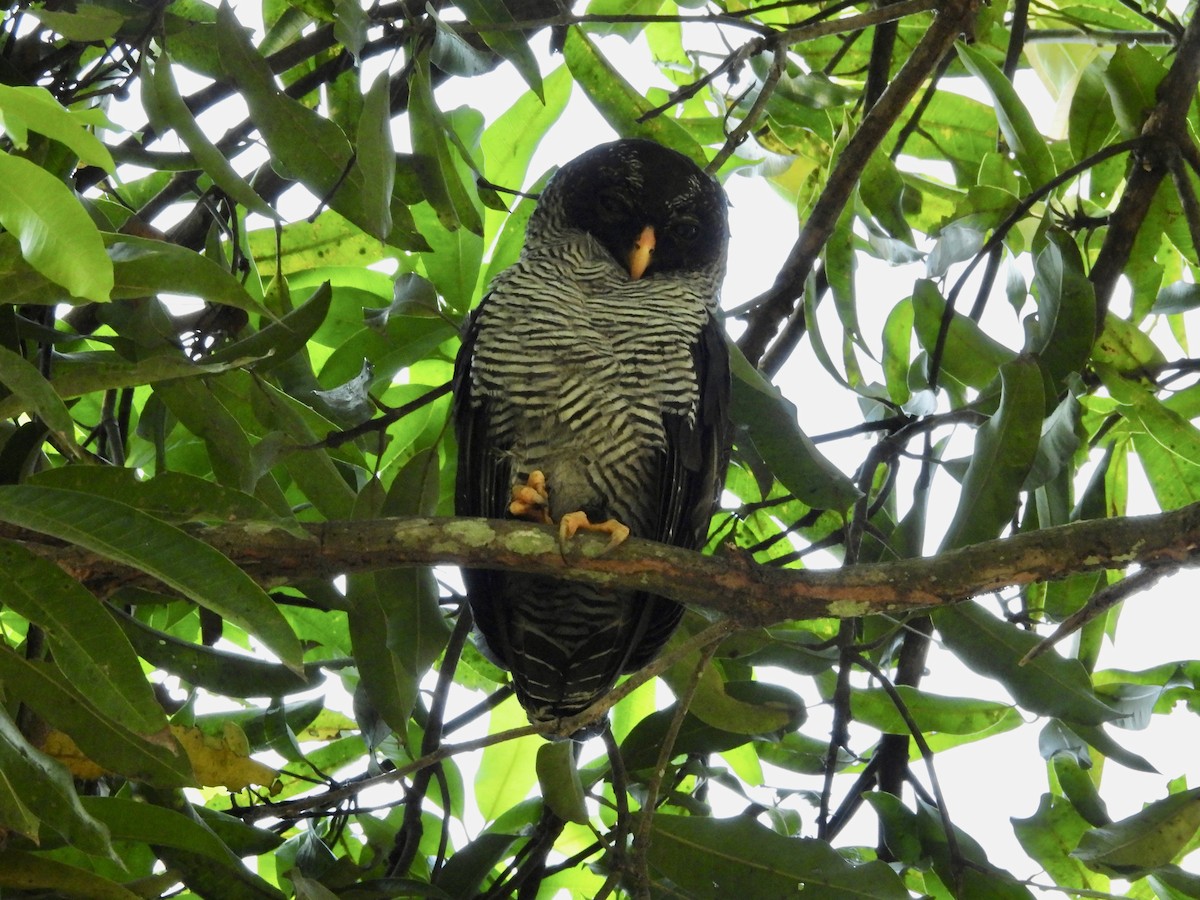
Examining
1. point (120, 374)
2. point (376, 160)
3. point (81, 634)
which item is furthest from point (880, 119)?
point (81, 634)

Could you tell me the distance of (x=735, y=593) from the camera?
194 centimetres

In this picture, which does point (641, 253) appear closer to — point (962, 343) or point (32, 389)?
point (962, 343)

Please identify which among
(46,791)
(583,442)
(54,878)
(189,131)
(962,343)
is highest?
(962,343)

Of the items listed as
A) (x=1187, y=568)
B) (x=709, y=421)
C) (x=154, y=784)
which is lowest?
(x=154, y=784)

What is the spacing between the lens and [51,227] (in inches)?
47.8

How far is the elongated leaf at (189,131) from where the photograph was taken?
6.29ft

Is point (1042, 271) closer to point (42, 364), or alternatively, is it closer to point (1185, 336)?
point (1185, 336)

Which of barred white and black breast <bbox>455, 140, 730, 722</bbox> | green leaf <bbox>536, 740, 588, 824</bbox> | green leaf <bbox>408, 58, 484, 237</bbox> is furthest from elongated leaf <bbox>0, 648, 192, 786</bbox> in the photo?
green leaf <bbox>408, 58, 484, 237</bbox>

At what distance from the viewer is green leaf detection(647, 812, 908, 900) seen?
6.86 ft

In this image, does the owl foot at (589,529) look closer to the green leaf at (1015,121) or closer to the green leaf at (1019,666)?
the green leaf at (1019,666)

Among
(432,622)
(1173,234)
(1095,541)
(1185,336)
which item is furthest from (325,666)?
(1185,336)

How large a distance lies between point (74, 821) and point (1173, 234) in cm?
239

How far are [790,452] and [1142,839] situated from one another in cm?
88

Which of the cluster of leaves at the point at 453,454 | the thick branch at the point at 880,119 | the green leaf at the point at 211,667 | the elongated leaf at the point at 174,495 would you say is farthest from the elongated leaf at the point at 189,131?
the thick branch at the point at 880,119
